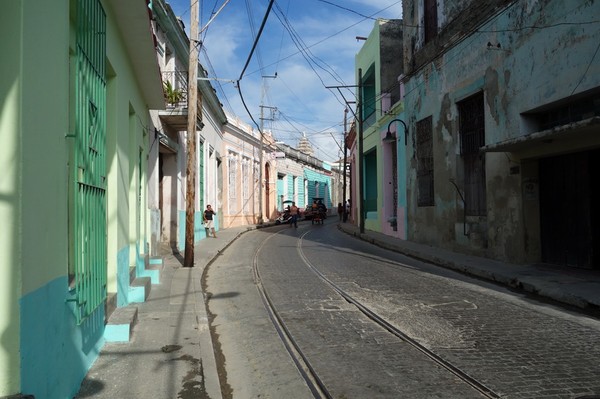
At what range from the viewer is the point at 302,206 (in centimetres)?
5200

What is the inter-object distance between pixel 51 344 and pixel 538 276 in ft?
31.4

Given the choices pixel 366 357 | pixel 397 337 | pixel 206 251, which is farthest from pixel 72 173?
pixel 206 251

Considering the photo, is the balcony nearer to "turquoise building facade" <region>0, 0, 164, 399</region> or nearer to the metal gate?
"turquoise building facade" <region>0, 0, 164, 399</region>

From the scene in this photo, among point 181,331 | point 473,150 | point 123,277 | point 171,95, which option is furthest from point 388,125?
point 181,331

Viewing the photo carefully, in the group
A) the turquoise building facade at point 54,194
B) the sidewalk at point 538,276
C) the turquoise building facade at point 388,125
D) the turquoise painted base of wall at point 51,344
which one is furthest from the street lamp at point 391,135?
the turquoise painted base of wall at point 51,344

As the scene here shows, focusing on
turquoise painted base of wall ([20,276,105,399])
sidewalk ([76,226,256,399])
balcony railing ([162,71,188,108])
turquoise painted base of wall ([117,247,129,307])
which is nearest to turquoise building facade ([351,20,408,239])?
balcony railing ([162,71,188,108])

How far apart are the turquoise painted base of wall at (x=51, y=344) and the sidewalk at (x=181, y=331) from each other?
13.6 inches

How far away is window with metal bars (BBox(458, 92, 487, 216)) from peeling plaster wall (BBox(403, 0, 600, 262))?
0.76ft

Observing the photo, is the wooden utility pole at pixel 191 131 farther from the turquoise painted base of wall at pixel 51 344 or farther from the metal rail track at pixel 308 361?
the turquoise painted base of wall at pixel 51 344

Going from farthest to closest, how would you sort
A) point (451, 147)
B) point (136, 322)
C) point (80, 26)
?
point (451, 147), point (136, 322), point (80, 26)

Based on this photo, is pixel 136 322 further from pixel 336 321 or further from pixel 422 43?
pixel 422 43

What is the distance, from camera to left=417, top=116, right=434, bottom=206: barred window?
17.7 metres

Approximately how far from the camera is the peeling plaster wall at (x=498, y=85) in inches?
408

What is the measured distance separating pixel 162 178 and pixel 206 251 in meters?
2.93
